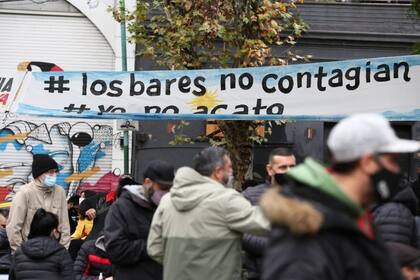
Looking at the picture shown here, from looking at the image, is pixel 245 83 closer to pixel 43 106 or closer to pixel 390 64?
pixel 390 64

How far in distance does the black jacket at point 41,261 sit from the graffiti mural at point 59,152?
9.68 m

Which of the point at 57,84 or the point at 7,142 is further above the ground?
the point at 57,84

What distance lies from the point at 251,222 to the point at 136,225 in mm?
1387

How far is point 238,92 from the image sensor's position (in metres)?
8.69

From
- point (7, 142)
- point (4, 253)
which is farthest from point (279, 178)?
point (7, 142)

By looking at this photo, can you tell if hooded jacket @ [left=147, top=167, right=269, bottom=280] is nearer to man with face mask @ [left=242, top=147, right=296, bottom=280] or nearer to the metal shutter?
man with face mask @ [left=242, top=147, right=296, bottom=280]

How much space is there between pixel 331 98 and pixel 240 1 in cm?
383

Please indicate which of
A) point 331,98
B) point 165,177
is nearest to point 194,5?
point 331,98

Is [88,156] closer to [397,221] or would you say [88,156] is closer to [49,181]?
[49,181]

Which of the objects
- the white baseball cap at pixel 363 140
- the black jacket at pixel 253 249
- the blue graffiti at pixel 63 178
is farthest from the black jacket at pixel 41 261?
the blue graffiti at pixel 63 178

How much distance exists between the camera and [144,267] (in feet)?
A: 21.1

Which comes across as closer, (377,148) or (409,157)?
(377,148)

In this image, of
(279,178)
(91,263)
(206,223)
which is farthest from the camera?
(91,263)

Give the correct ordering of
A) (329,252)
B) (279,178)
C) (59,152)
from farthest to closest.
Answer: (59,152) < (279,178) < (329,252)
